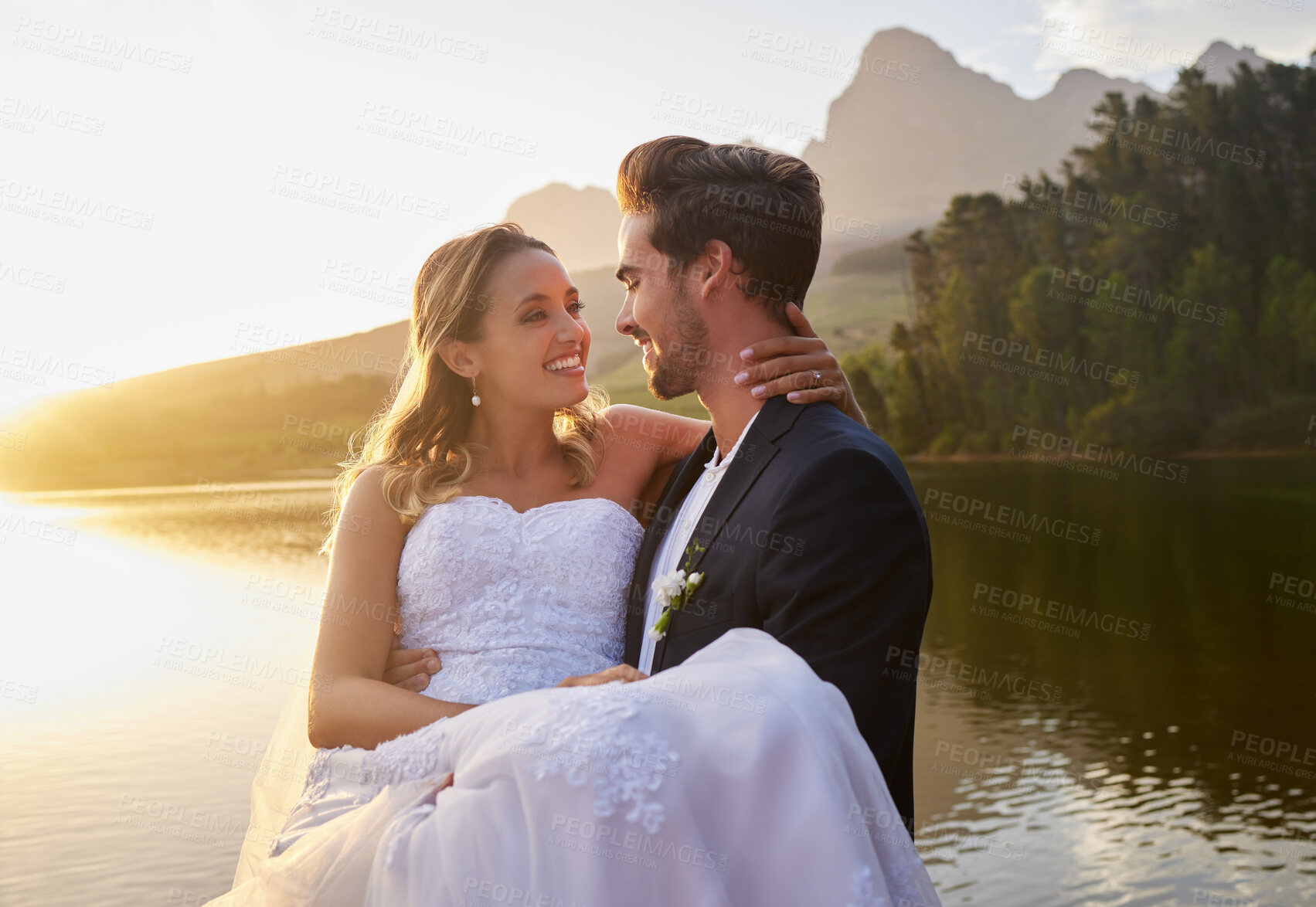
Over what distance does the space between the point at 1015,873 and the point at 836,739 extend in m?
10.9

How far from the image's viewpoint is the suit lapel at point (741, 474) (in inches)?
113

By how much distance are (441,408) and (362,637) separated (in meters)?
1.08

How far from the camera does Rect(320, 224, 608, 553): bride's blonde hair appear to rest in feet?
12.4

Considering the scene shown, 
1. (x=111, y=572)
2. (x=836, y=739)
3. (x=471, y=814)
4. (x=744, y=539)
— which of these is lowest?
(x=111, y=572)

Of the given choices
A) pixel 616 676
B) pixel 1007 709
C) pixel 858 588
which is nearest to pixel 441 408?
pixel 616 676

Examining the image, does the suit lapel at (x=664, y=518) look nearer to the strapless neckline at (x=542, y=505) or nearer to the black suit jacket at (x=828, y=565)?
the strapless neckline at (x=542, y=505)

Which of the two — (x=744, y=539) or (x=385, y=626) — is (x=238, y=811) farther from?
(x=744, y=539)

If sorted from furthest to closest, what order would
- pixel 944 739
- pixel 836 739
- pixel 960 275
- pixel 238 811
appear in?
1. pixel 960 275
2. pixel 944 739
3. pixel 238 811
4. pixel 836 739

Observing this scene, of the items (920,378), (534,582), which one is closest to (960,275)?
(920,378)

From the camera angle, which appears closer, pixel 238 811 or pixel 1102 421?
pixel 238 811

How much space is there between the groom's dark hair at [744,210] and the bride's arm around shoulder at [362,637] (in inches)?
55.4

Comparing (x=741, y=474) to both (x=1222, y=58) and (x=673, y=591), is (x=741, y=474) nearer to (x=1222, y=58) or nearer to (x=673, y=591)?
(x=673, y=591)

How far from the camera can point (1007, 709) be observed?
61.3 ft

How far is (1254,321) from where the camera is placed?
5328cm
